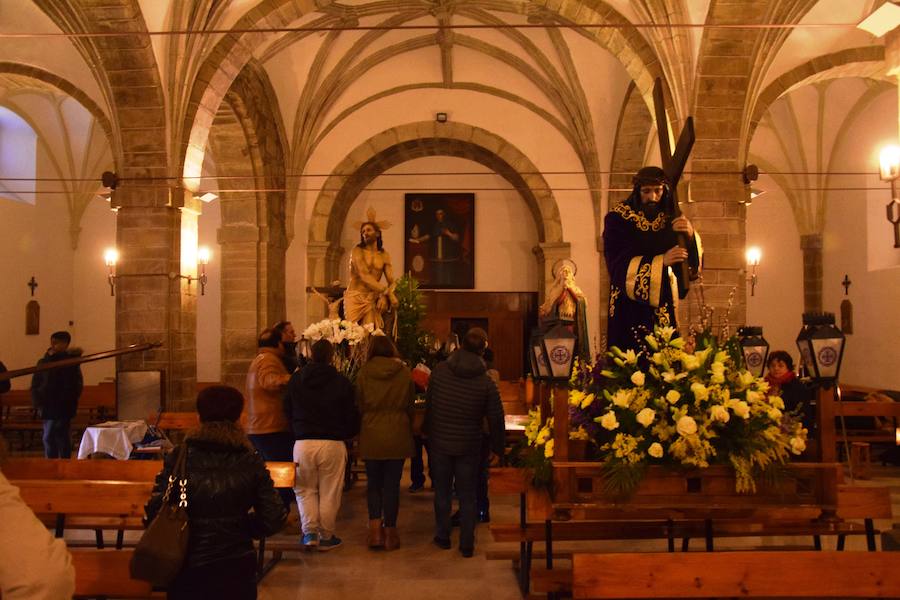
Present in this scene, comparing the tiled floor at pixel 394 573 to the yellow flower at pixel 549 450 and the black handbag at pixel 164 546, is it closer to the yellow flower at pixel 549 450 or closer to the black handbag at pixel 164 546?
the yellow flower at pixel 549 450

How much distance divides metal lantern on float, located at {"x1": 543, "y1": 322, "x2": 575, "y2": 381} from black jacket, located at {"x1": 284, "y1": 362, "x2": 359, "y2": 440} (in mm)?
2470

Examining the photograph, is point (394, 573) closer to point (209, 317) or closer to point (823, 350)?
point (823, 350)

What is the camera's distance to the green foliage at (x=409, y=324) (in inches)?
417

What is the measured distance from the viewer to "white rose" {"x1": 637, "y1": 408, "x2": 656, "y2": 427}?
3.78m

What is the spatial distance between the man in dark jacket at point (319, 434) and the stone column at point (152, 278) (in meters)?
5.50

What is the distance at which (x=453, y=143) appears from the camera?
19.0 m

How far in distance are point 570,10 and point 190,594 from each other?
10332mm

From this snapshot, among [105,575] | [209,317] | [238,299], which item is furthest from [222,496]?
[209,317]

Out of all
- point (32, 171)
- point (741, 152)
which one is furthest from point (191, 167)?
point (32, 171)

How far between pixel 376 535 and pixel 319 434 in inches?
34.7

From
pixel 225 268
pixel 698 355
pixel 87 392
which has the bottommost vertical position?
pixel 87 392

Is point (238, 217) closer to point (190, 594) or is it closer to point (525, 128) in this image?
point (525, 128)

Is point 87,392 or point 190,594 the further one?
point 87,392

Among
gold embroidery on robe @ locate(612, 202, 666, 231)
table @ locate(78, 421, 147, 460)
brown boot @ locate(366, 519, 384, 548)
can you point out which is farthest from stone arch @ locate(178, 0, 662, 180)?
gold embroidery on robe @ locate(612, 202, 666, 231)
